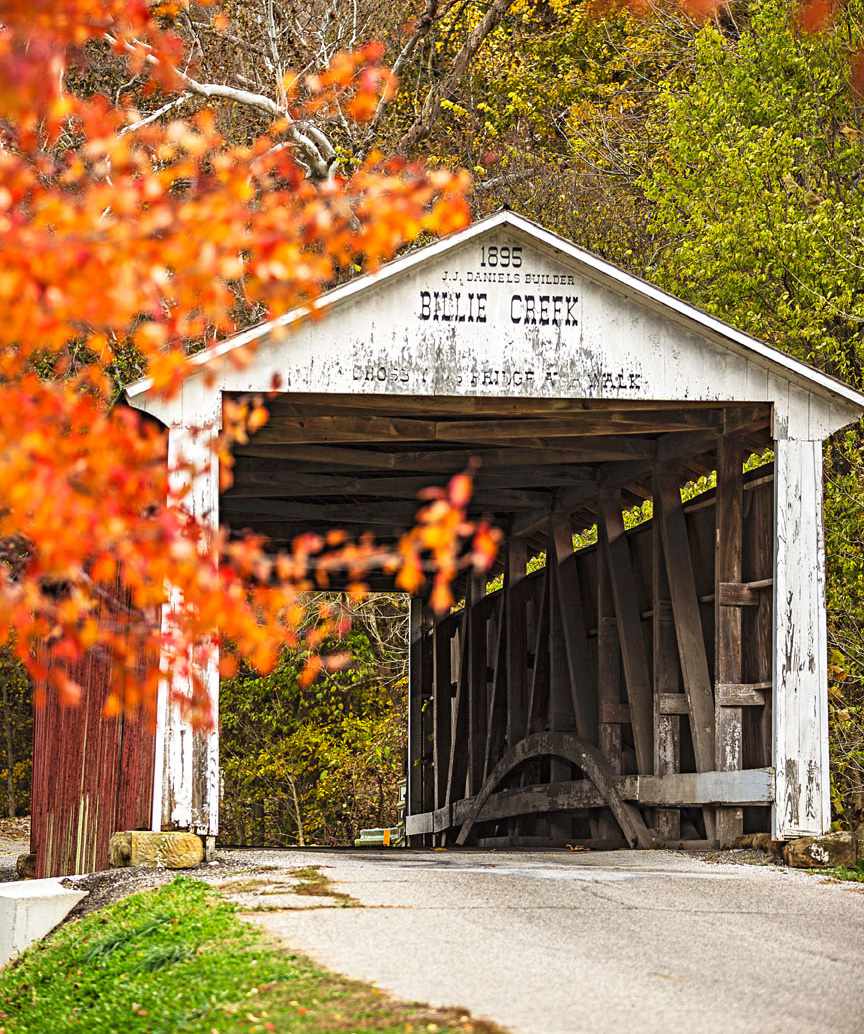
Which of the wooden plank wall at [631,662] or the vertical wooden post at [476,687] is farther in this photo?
the vertical wooden post at [476,687]

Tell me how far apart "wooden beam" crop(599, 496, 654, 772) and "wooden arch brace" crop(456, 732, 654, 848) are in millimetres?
417

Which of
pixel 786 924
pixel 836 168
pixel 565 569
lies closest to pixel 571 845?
pixel 565 569

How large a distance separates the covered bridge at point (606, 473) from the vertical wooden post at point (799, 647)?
16 millimetres

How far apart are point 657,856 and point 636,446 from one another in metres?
3.66

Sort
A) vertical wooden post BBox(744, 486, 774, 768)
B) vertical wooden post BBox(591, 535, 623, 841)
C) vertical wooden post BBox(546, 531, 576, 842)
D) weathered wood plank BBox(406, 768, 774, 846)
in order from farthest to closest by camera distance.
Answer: vertical wooden post BBox(546, 531, 576, 842) → vertical wooden post BBox(591, 535, 623, 841) → vertical wooden post BBox(744, 486, 774, 768) → weathered wood plank BBox(406, 768, 774, 846)

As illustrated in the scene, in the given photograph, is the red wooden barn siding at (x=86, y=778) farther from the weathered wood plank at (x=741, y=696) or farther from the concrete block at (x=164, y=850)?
the weathered wood plank at (x=741, y=696)

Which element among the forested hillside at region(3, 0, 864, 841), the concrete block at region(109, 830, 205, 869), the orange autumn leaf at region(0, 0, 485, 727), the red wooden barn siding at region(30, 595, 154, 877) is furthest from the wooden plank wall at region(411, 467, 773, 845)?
the orange autumn leaf at region(0, 0, 485, 727)

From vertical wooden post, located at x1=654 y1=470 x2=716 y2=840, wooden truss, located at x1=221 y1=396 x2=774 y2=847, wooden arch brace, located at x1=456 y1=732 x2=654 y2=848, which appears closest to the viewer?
wooden truss, located at x1=221 y1=396 x2=774 y2=847

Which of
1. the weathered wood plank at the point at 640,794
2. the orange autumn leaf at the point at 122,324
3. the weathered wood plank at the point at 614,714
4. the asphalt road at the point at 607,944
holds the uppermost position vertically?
Answer: the orange autumn leaf at the point at 122,324

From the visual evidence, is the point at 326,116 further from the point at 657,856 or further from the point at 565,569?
the point at 657,856

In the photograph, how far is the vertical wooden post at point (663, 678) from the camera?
12875 millimetres

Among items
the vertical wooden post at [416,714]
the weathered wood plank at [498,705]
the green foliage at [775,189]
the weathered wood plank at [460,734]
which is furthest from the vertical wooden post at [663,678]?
the vertical wooden post at [416,714]

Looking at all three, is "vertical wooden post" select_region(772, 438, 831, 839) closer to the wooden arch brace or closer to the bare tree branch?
the wooden arch brace

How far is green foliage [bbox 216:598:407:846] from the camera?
27.5 metres
